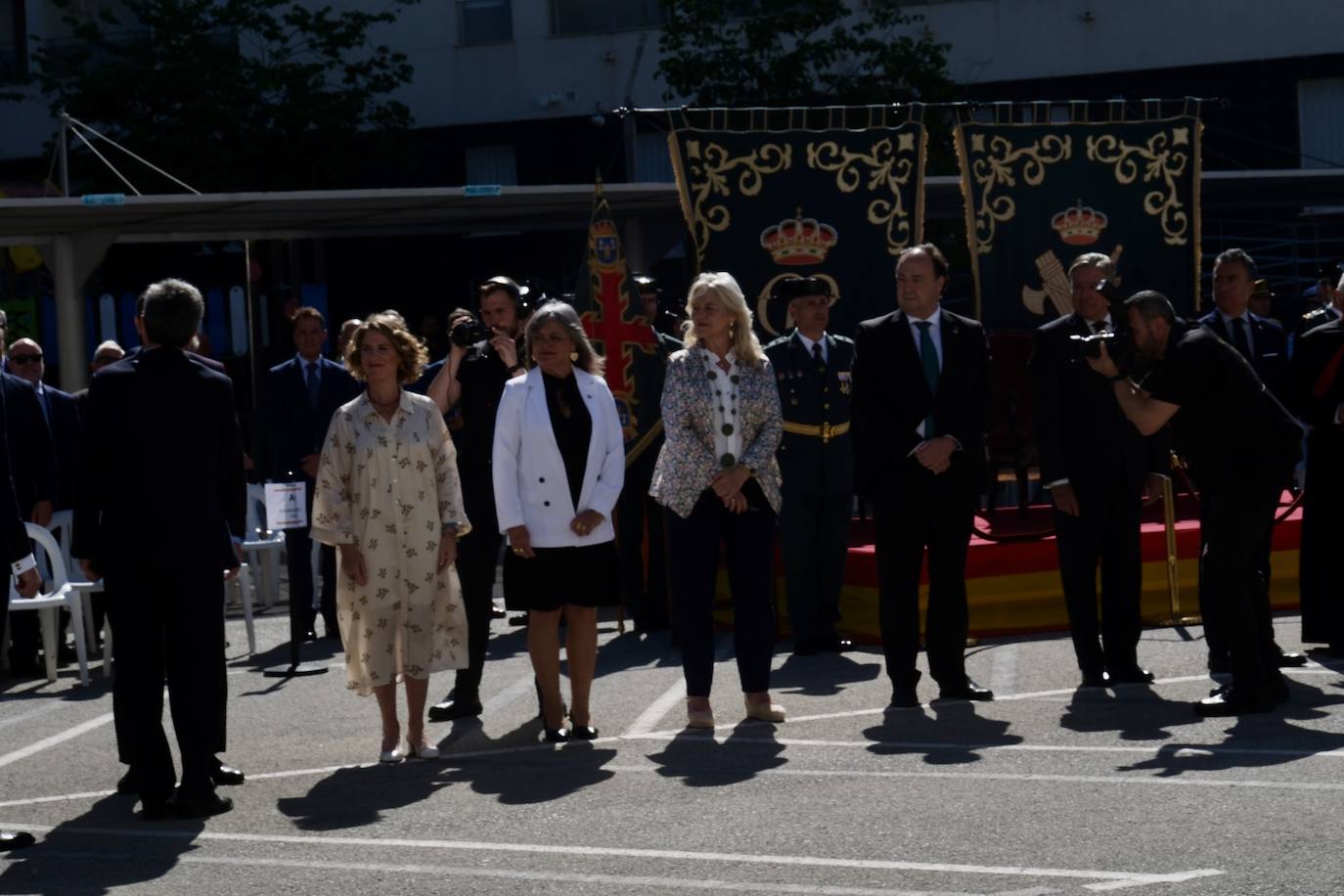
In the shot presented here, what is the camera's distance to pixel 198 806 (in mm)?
7527

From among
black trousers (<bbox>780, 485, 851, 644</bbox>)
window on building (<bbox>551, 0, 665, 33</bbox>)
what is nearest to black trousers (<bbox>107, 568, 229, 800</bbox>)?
black trousers (<bbox>780, 485, 851, 644</bbox>)

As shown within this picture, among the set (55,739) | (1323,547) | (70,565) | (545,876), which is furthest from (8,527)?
(1323,547)

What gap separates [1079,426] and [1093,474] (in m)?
0.23

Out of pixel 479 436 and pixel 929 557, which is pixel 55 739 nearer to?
pixel 479 436

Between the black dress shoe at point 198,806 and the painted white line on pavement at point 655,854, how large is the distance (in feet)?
0.59

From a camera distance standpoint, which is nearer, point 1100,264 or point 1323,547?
point 1100,264

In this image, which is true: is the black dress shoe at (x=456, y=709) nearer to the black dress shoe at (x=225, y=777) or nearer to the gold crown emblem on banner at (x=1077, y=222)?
the black dress shoe at (x=225, y=777)

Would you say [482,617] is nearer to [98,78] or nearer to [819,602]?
[819,602]

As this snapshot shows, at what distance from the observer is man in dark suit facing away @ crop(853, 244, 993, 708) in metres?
9.31

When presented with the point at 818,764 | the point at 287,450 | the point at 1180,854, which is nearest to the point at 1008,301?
the point at 287,450

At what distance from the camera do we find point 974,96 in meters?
32.7

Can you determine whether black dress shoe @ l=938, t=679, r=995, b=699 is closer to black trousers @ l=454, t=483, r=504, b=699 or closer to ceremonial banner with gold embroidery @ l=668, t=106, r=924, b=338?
black trousers @ l=454, t=483, r=504, b=699

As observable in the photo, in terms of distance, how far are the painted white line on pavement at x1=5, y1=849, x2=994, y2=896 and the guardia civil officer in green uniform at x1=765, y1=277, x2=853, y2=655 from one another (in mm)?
4651

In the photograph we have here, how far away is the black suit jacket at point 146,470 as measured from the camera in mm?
7539
